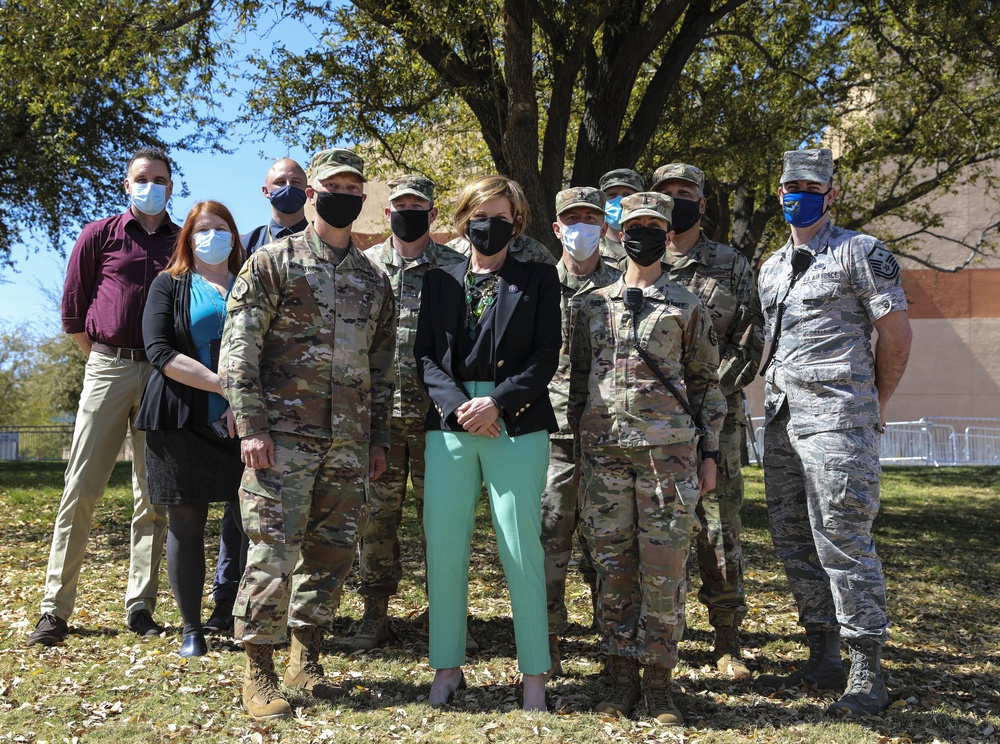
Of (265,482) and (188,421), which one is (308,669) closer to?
(265,482)

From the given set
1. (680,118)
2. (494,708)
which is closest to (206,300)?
(494,708)

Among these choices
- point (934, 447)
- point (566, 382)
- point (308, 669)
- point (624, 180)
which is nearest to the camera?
point (308, 669)

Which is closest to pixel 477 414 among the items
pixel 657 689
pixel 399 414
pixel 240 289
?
pixel 399 414

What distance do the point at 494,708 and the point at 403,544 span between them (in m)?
4.18

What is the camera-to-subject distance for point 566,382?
4977mm

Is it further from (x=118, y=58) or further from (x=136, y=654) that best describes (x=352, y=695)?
(x=118, y=58)

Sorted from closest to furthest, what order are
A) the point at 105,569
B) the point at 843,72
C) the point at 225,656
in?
the point at 225,656 < the point at 105,569 < the point at 843,72

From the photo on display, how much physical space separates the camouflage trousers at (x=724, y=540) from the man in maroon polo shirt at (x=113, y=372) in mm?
3317

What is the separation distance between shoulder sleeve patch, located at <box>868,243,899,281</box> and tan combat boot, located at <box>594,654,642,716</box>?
230cm

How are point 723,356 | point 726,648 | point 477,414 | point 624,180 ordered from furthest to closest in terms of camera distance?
point 624,180 → point 723,356 → point 726,648 → point 477,414

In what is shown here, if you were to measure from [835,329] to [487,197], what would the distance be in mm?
1914

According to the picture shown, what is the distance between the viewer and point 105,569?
6980 mm

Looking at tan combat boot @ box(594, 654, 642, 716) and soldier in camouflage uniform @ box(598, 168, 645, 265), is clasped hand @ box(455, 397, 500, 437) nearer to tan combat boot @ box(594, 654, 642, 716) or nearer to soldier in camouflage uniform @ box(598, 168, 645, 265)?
tan combat boot @ box(594, 654, 642, 716)

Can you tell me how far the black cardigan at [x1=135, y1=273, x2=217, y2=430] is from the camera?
193 inches
